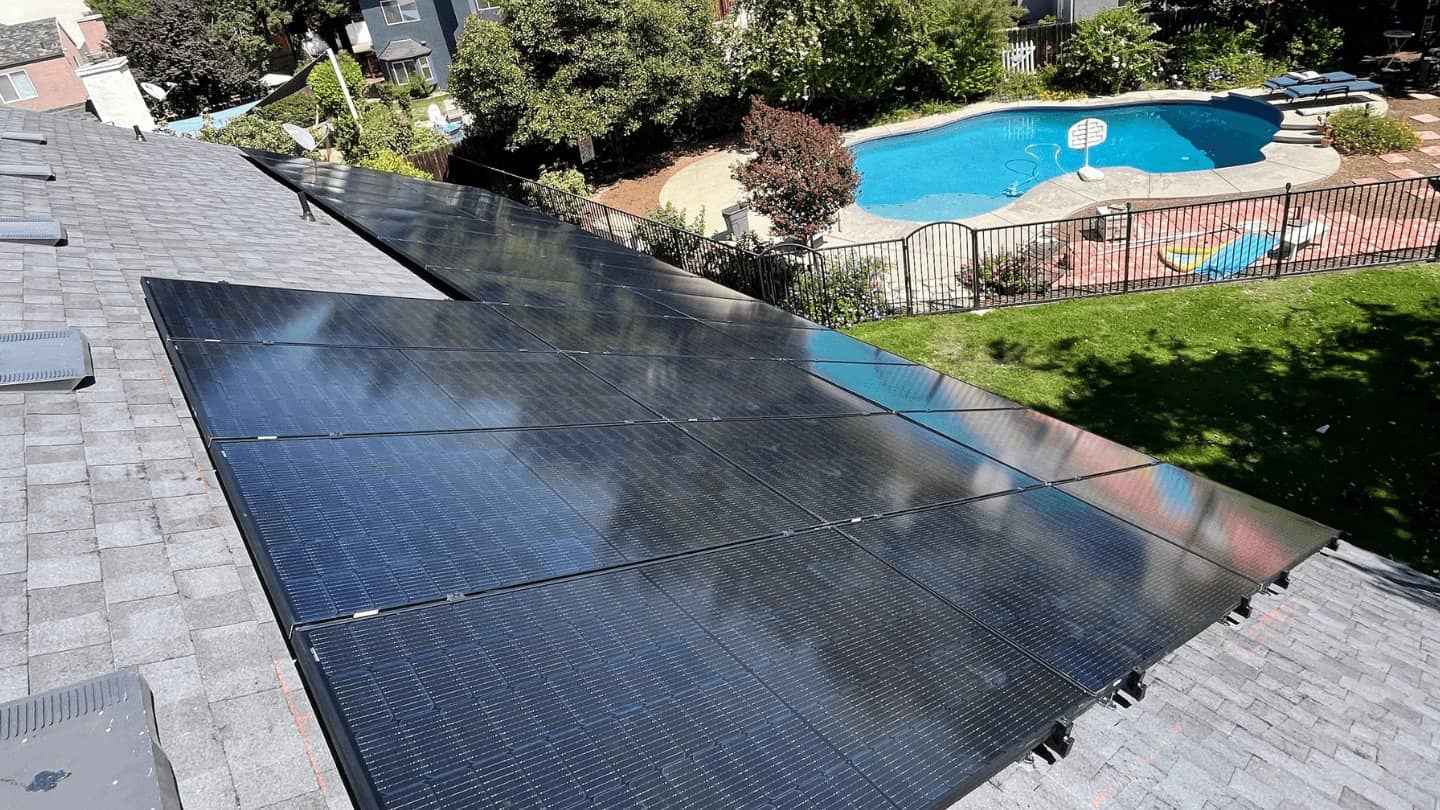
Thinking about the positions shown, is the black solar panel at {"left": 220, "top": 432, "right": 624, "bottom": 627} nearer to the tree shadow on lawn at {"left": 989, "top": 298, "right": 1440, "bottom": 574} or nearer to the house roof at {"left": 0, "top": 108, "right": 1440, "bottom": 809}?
the house roof at {"left": 0, "top": 108, "right": 1440, "bottom": 809}

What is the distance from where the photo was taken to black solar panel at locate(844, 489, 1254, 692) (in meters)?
3.96

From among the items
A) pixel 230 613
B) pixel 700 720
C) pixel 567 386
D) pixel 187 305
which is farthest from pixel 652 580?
pixel 187 305

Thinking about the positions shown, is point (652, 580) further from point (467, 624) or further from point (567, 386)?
point (567, 386)

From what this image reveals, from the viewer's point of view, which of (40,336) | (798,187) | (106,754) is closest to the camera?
(106,754)

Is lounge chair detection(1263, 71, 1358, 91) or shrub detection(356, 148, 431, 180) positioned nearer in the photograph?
shrub detection(356, 148, 431, 180)

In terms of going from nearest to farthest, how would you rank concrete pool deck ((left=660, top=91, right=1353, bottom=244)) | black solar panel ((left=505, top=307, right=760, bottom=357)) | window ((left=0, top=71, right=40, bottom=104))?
black solar panel ((left=505, top=307, right=760, bottom=357)), concrete pool deck ((left=660, top=91, right=1353, bottom=244)), window ((left=0, top=71, right=40, bottom=104))

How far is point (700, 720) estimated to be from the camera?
9.32 ft

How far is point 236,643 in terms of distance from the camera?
330cm

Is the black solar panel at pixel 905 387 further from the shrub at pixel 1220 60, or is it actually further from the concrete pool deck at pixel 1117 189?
the shrub at pixel 1220 60

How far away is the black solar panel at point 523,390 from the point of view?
522cm

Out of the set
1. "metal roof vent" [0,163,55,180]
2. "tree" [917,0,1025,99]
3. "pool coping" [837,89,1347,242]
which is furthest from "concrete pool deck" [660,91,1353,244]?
"metal roof vent" [0,163,55,180]

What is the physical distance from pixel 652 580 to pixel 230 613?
1828 mm

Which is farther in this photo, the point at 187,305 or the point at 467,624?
the point at 187,305

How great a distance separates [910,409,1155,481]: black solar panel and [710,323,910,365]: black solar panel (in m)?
1.72
